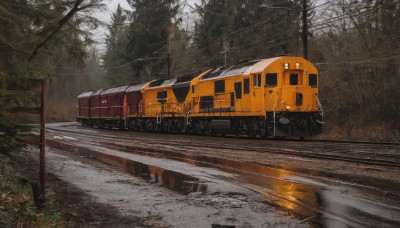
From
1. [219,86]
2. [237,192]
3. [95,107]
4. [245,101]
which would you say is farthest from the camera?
[95,107]

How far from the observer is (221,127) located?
2425 cm

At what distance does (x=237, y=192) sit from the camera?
8.05m

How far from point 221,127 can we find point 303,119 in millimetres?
5033

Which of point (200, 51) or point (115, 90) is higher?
point (200, 51)

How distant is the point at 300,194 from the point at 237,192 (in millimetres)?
1109

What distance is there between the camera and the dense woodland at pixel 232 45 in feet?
29.3

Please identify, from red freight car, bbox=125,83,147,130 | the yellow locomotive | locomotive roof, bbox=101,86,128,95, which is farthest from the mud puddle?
locomotive roof, bbox=101,86,128,95

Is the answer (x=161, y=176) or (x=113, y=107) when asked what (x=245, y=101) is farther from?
(x=113, y=107)

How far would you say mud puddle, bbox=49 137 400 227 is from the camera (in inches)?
235

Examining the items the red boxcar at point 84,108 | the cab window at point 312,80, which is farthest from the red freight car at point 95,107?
the cab window at point 312,80

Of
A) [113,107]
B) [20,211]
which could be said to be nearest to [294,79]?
[20,211]

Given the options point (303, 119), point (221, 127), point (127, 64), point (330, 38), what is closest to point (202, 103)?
point (221, 127)

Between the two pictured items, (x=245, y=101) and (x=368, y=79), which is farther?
(x=368, y=79)

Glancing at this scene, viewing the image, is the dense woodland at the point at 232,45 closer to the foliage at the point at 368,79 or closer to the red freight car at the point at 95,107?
the foliage at the point at 368,79
